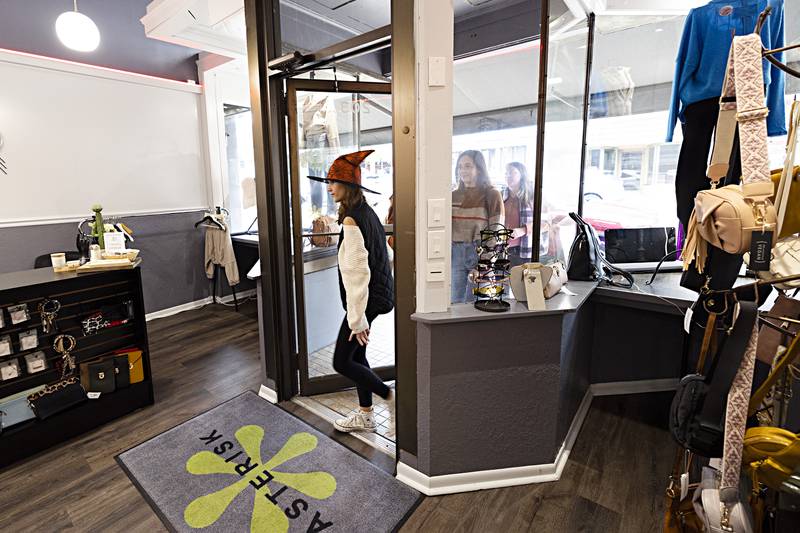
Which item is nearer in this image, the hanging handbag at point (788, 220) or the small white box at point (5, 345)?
the hanging handbag at point (788, 220)

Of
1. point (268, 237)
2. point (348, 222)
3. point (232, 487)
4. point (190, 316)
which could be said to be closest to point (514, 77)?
point (348, 222)

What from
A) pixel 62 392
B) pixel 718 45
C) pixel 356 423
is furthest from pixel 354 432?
pixel 718 45

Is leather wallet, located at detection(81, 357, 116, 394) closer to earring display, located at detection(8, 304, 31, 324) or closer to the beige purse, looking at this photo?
earring display, located at detection(8, 304, 31, 324)

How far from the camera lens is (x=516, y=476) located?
81.0 inches

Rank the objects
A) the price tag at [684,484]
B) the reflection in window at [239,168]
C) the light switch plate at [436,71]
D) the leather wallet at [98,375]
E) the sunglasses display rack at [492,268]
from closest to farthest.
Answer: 1. the price tag at [684,484]
2. the light switch plate at [436,71]
3. the sunglasses display rack at [492,268]
4. the leather wallet at [98,375]
5. the reflection in window at [239,168]

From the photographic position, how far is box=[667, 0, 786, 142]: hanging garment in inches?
75.9

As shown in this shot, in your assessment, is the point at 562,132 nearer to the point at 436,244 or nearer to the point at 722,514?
the point at 436,244

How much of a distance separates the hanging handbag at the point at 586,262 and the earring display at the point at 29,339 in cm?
300

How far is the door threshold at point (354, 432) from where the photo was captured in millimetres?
2388

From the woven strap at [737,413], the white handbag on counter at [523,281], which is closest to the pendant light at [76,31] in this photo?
the white handbag on counter at [523,281]

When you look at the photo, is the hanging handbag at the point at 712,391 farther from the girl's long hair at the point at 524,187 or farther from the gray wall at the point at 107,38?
the gray wall at the point at 107,38

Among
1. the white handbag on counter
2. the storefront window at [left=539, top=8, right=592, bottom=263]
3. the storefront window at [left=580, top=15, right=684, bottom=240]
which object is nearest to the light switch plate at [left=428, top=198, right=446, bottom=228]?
the white handbag on counter

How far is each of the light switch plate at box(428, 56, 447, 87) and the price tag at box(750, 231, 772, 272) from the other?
125 cm

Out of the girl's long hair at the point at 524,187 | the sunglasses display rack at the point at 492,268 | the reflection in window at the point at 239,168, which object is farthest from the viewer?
the reflection in window at the point at 239,168
